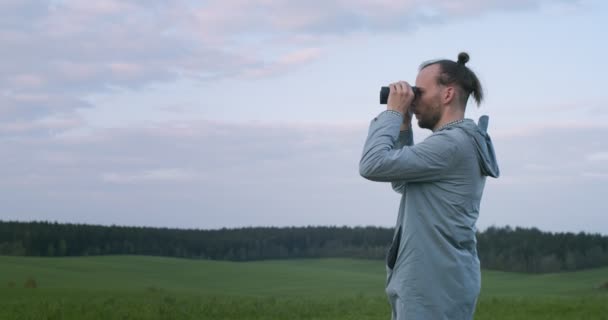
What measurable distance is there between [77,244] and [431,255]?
50.7 m

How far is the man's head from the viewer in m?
3.59

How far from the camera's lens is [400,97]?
11.6 ft

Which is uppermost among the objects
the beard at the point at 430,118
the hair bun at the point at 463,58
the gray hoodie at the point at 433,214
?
the hair bun at the point at 463,58

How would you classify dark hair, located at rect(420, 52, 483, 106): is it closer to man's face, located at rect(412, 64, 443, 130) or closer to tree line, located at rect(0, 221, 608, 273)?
man's face, located at rect(412, 64, 443, 130)

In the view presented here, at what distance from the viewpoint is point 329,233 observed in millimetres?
64688

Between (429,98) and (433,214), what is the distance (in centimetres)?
51

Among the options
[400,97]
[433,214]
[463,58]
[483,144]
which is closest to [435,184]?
[433,214]

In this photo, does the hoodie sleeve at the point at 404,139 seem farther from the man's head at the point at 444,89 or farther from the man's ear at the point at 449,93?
the man's ear at the point at 449,93

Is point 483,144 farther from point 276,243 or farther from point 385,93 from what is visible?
point 276,243

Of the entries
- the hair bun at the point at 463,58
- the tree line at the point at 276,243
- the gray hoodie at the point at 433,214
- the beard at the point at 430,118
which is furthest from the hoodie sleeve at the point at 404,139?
the tree line at the point at 276,243

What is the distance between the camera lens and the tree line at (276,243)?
4944 cm

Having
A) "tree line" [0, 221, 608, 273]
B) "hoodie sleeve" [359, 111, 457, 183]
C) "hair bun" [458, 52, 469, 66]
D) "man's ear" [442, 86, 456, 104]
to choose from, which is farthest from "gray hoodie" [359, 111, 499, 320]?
"tree line" [0, 221, 608, 273]

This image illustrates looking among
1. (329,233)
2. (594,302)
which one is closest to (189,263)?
(329,233)

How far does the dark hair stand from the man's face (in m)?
0.03
